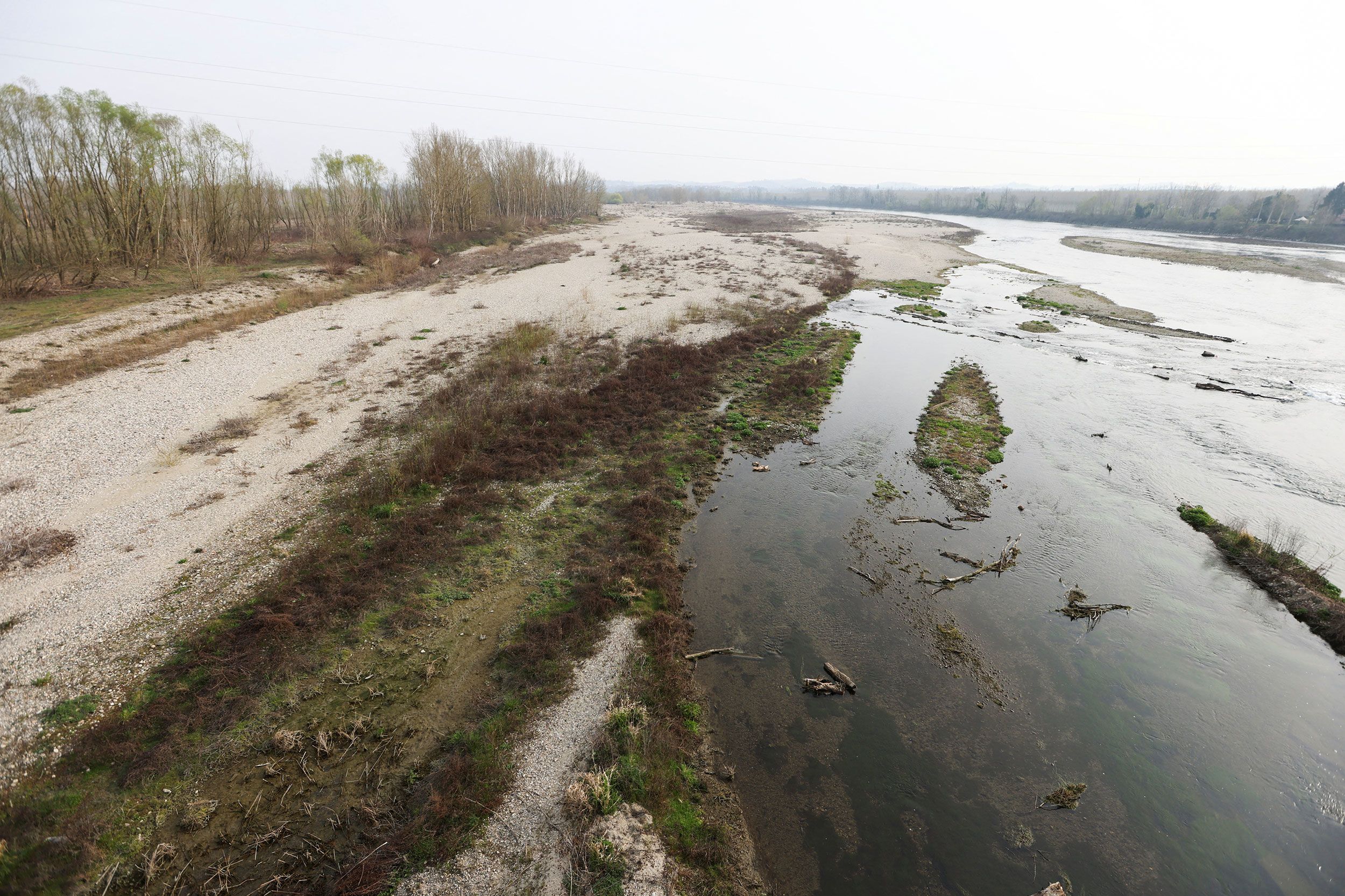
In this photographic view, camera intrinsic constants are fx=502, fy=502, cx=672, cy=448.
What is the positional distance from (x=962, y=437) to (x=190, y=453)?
2665 cm

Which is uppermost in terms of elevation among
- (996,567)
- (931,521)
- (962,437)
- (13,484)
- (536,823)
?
(962,437)

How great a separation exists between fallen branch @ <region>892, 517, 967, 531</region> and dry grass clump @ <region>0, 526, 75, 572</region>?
20.9 metres

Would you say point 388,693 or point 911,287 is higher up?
point 911,287

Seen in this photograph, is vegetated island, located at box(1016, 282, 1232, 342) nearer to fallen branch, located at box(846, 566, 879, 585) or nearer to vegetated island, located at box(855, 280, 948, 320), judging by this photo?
vegetated island, located at box(855, 280, 948, 320)

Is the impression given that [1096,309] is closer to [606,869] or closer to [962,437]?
[962,437]

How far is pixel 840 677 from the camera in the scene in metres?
10.0

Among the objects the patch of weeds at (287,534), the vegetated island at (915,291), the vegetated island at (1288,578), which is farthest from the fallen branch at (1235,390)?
the patch of weeds at (287,534)

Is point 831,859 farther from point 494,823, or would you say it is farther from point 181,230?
point 181,230

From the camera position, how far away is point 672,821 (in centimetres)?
756

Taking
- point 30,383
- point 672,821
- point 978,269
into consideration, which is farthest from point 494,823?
point 978,269

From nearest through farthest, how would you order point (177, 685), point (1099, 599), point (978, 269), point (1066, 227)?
1. point (177, 685)
2. point (1099, 599)
3. point (978, 269)
4. point (1066, 227)

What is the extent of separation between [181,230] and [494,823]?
44.0m

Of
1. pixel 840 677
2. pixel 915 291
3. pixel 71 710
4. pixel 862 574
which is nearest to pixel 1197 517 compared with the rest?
pixel 862 574

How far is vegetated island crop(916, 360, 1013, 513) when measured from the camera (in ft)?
54.0
